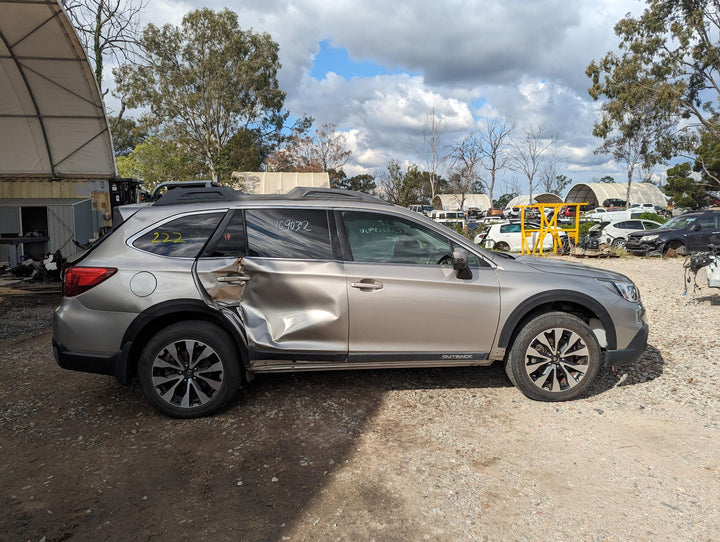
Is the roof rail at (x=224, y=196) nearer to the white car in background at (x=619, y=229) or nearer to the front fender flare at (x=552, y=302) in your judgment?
the front fender flare at (x=552, y=302)

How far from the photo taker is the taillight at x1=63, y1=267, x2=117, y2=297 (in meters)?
3.66

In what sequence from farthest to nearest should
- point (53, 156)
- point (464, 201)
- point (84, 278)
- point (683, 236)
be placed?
1. point (464, 201)
2. point (683, 236)
3. point (53, 156)
4. point (84, 278)

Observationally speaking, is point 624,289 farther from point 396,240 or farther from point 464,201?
point 464,201

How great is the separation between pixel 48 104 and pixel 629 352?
54.3 ft

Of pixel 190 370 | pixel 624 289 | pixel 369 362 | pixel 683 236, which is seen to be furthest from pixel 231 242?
pixel 683 236

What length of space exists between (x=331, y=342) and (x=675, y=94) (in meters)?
29.0

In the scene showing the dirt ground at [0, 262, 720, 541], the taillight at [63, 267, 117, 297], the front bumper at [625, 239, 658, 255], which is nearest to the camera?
the dirt ground at [0, 262, 720, 541]

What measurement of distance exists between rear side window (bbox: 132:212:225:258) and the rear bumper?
785 mm

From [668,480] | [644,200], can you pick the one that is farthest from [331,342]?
[644,200]

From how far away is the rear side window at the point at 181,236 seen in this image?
12.5 ft

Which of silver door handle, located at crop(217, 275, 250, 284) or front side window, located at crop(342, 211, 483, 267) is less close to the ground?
front side window, located at crop(342, 211, 483, 267)

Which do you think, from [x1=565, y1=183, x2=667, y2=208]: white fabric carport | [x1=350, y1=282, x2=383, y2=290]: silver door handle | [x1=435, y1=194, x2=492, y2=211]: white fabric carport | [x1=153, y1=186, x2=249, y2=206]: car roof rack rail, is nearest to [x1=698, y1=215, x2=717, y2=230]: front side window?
[x1=350, y1=282, x2=383, y2=290]: silver door handle

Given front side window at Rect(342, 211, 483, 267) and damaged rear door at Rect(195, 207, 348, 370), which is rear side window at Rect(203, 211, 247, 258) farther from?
front side window at Rect(342, 211, 483, 267)

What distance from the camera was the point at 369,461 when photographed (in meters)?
3.22
